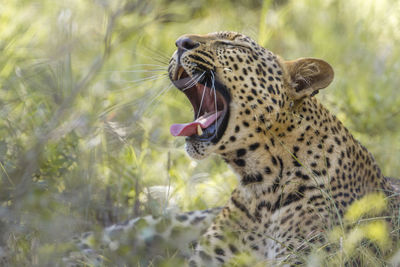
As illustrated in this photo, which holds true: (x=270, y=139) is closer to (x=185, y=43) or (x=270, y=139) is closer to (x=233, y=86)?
(x=233, y=86)

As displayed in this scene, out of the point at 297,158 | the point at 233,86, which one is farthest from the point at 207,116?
the point at 297,158

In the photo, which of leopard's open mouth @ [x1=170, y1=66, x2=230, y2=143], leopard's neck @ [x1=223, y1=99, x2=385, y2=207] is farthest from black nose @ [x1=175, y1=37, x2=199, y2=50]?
leopard's neck @ [x1=223, y1=99, x2=385, y2=207]

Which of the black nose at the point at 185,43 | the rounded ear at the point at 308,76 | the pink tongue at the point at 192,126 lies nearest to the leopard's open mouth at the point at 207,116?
the pink tongue at the point at 192,126

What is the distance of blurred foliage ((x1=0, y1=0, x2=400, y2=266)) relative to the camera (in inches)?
104

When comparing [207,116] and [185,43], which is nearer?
[185,43]

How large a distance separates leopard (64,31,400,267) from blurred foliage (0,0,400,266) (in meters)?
0.32

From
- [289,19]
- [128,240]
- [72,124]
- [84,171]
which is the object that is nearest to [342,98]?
[289,19]

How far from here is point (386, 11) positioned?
304 inches

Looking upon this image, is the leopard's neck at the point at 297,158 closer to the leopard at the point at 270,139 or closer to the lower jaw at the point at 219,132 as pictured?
the leopard at the point at 270,139

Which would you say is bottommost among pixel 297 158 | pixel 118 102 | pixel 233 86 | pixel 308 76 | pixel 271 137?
pixel 297 158

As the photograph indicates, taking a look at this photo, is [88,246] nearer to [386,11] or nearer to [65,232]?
[65,232]

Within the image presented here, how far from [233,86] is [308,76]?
0.52 m

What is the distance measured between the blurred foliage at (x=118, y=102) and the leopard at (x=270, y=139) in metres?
0.32

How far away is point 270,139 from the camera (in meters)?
3.68
